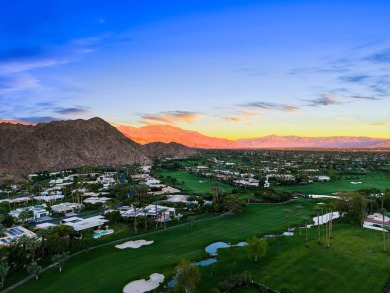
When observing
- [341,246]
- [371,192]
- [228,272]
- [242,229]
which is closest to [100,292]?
[228,272]

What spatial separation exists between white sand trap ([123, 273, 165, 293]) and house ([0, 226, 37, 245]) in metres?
30.5

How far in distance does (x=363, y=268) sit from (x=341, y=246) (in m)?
9.06

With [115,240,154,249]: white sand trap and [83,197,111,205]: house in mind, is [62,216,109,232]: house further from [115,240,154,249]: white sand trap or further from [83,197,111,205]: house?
[83,197,111,205]: house

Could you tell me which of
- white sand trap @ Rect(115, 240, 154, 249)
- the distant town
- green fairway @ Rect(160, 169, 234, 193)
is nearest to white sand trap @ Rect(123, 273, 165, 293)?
the distant town

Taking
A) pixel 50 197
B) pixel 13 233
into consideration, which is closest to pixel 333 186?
pixel 50 197

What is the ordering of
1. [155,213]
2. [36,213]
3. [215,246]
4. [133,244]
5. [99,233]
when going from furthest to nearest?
[36,213]
[155,213]
[99,233]
[133,244]
[215,246]

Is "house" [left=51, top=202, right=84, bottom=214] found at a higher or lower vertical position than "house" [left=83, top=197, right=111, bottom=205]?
lower

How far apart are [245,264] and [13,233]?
1933 inches

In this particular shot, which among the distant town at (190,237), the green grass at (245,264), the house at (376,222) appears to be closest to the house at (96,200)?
the distant town at (190,237)

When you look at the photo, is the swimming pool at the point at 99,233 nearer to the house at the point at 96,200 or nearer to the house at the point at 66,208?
the house at the point at 66,208

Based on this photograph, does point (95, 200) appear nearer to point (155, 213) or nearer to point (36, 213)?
point (36, 213)

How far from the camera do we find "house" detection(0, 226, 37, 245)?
2395 inches

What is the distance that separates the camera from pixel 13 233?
65750 millimetres

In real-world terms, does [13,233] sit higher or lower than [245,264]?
higher
